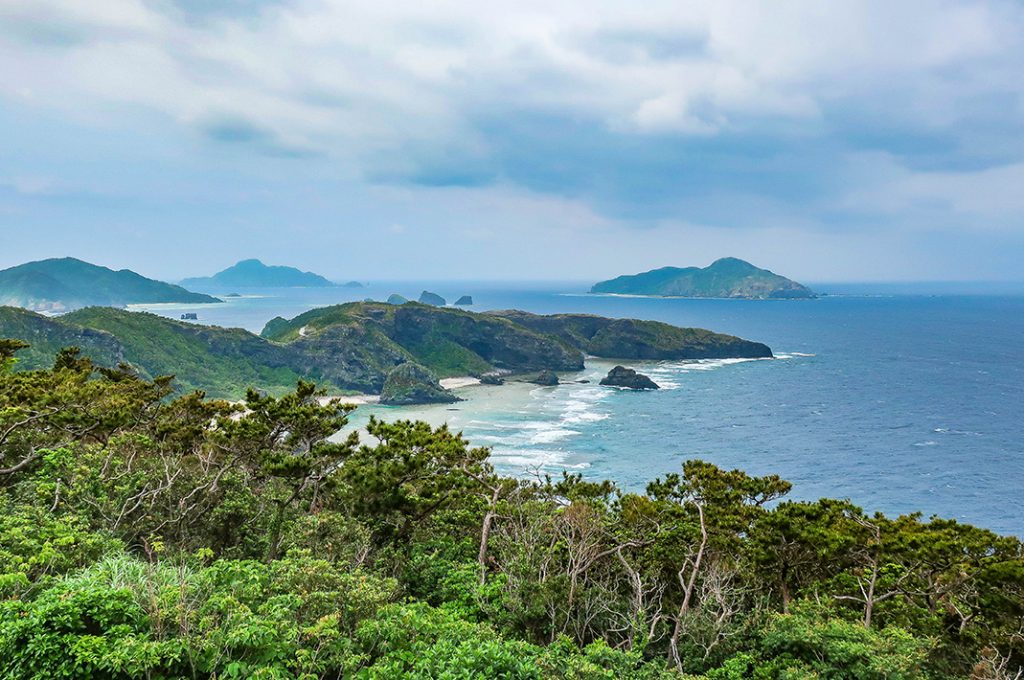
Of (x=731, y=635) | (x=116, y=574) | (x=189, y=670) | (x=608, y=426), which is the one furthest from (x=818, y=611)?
(x=608, y=426)

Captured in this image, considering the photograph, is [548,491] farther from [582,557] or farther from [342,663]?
[342,663]

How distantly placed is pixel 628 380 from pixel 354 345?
5989 centimetres

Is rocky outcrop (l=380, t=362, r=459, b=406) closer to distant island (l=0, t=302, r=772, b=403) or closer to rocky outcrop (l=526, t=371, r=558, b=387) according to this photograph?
distant island (l=0, t=302, r=772, b=403)

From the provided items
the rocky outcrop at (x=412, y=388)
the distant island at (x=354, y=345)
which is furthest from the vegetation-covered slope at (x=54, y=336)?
the rocky outcrop at (x=412, y=388)

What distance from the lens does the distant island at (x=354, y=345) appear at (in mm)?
102562

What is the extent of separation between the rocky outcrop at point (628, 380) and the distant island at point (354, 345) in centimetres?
2320

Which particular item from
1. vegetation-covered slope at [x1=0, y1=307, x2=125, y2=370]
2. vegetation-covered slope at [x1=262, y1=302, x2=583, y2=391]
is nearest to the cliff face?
vegetation-covered slope at [x1=262, y1=302, x2=583, y2=391]

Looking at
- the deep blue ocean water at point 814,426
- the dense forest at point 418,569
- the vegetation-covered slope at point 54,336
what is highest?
the vegetation-covered slope at point 54,336

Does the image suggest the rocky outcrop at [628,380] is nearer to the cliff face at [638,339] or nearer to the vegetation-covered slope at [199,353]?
the cliff face at [638,339]

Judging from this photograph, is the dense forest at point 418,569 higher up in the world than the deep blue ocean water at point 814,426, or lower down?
higher up

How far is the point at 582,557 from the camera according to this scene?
49.4 feet

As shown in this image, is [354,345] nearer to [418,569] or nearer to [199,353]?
[199,353]

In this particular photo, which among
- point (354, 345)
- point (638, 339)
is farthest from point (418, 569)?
point (638, 339)

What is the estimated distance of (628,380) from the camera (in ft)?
367
